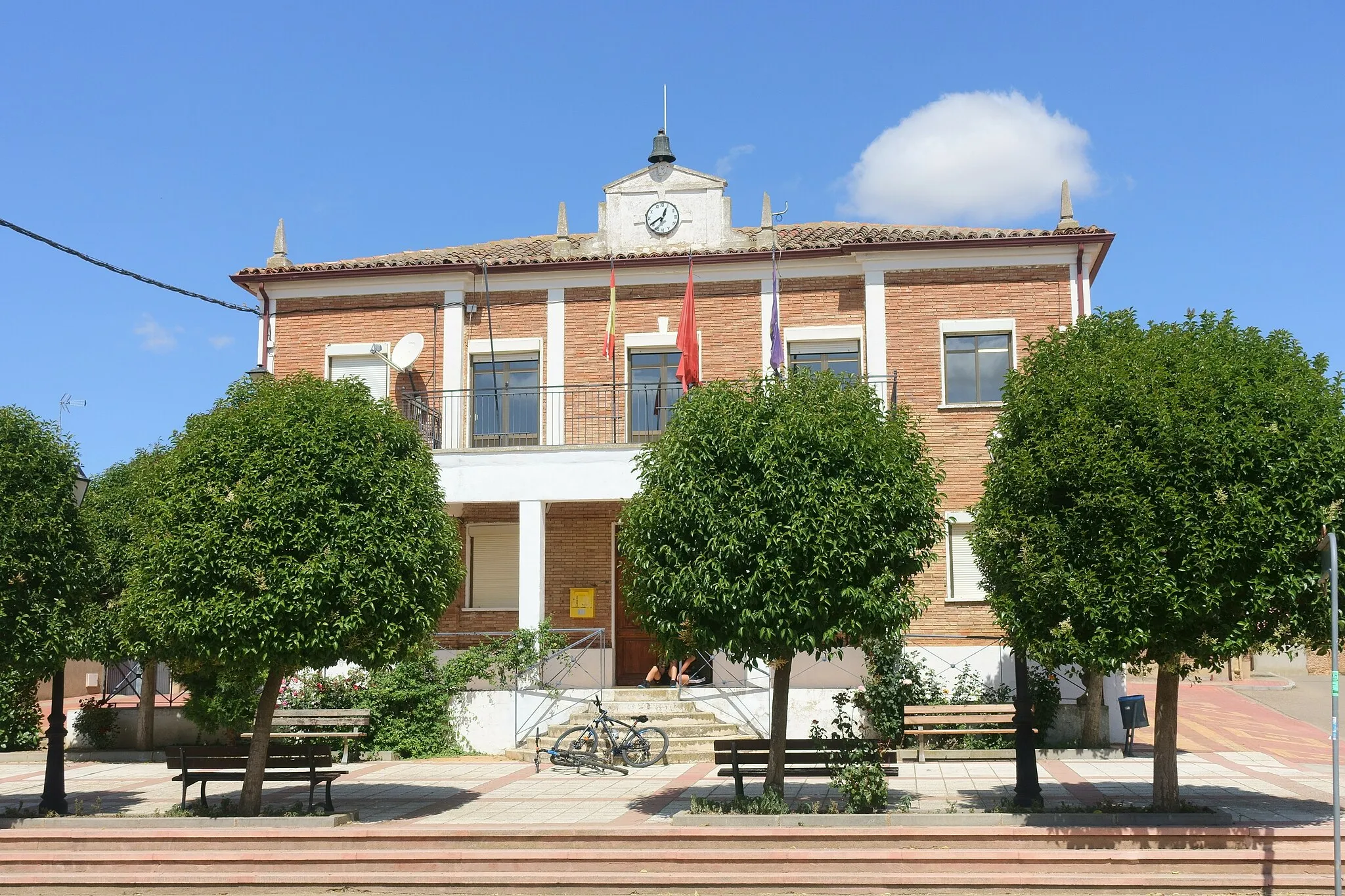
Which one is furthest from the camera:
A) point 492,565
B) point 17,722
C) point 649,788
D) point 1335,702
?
point 492,565

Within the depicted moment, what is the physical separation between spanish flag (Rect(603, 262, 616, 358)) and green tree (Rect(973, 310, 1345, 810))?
32.9 ft

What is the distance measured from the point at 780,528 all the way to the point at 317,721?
29.5 feet

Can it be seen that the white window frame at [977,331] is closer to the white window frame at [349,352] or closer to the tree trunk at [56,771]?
the white window frame at [349,352]

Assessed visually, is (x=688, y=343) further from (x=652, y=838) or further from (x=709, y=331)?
(x=652, y=838)

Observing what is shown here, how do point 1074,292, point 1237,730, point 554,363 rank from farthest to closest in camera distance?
point 554,363, point 1237,730, point 1074,292

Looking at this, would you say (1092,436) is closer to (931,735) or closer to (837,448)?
(837,448)

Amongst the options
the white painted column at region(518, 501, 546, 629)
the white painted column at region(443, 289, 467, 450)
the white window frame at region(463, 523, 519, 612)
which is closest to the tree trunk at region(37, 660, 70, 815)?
the white painted column at region(518, 501, 546, 629)

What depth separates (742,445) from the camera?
1217 centimetres

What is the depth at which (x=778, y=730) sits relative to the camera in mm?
12383

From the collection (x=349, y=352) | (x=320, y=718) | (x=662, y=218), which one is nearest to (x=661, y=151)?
(x=662, y=218)

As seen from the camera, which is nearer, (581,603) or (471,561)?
(581,603)

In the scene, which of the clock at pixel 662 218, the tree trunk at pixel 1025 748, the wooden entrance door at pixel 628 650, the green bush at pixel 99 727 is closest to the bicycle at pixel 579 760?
the wooden entrance door at pixel 628 650

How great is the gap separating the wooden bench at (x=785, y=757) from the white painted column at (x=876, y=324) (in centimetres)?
870

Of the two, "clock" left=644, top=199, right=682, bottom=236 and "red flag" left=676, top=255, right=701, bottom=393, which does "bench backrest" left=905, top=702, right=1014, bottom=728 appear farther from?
"clock" left=644, top=199, right=682, bottom=236
